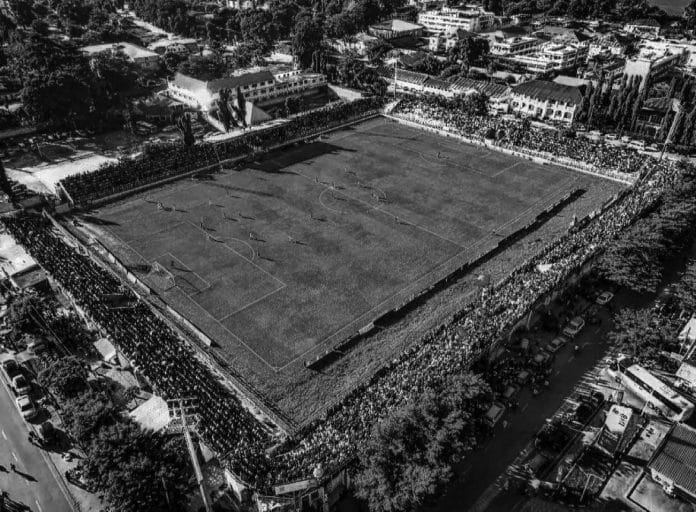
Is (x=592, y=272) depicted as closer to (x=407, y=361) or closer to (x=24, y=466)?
(x=407, y=361)

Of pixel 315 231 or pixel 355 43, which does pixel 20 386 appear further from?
pixel 355 43

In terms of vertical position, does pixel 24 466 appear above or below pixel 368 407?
below

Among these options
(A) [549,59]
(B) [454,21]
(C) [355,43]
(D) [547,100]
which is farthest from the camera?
(B) [454,21]

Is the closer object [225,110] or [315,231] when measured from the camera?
[315,231]

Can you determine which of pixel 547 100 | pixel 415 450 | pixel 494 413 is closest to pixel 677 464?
pixel 494 413

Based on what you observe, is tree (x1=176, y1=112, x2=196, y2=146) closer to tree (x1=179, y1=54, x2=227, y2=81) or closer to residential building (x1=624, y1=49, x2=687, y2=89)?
tree (x1=179, y1=54, x2=227, y2=81)

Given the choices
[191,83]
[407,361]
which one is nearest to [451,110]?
[191,83]

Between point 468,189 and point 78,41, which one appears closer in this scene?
point 468,189
